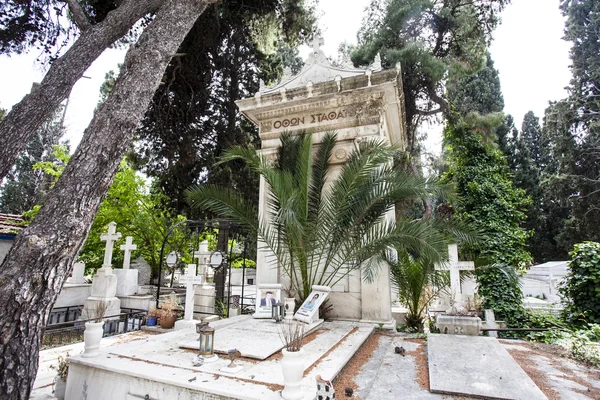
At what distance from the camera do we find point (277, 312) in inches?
249

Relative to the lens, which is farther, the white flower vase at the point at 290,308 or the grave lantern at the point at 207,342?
the white flower vase at the point at 290,308

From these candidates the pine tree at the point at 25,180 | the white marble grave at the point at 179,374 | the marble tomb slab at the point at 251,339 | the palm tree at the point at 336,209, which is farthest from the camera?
the pine tree at the point at 25,180

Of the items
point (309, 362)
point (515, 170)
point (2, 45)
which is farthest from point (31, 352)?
point (515, 170)

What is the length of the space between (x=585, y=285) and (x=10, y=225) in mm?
21152

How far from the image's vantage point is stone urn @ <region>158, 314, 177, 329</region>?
7.87m

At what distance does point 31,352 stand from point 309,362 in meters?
3.04

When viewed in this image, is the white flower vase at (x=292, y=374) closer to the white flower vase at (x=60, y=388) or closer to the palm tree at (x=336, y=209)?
the palm tree at (x=336, y=209)

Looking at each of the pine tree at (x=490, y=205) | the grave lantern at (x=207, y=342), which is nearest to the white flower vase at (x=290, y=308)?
the grave lantern at (x=207, y=342)

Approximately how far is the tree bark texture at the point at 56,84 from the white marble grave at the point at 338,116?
3.46 meters

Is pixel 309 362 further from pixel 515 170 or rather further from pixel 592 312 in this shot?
pixel 515 170

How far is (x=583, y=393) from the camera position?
3656 millimetres

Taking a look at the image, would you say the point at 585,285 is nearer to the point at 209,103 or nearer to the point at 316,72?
the point at 316,72

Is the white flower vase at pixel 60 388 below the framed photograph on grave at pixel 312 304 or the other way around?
below

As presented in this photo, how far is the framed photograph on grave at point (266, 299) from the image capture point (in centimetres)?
680
